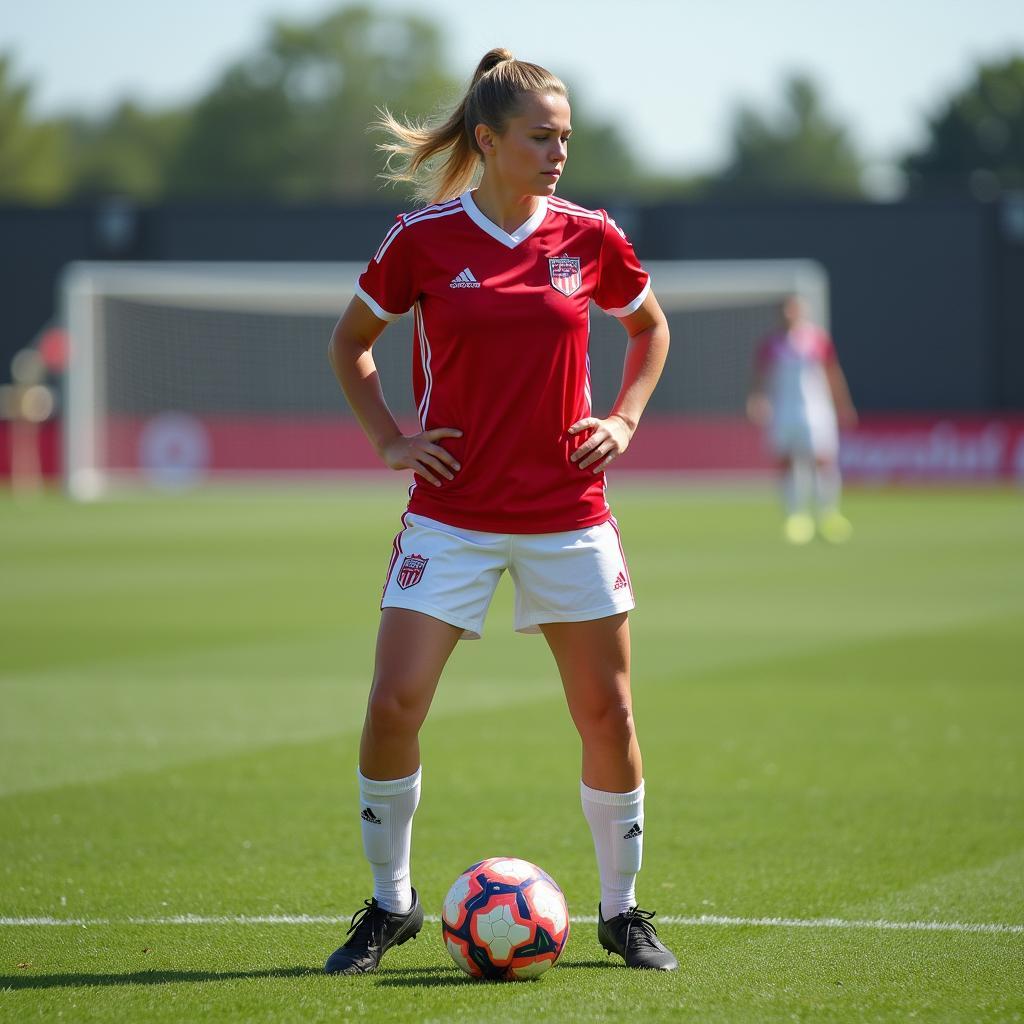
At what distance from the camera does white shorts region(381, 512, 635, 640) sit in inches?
184

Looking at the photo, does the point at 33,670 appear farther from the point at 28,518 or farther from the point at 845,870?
the point at 28,518

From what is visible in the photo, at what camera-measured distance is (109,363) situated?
32.8 m

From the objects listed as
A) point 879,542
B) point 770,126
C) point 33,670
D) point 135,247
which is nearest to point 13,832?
point 33,670

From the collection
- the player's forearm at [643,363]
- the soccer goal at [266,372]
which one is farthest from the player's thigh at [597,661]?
the soccer goal at [266,372]

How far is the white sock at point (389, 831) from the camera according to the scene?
477 centimetres

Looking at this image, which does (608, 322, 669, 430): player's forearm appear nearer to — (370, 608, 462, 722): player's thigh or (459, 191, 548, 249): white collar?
(459, 191, 548, 249): white collar

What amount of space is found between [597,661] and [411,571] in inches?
21.5

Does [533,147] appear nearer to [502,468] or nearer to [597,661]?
[502,468]

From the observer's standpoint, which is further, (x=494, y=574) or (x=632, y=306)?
(x=632, y=306)

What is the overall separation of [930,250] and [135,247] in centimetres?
1663

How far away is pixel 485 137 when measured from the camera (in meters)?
4.75

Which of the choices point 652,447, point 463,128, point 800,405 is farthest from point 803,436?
point 463,128

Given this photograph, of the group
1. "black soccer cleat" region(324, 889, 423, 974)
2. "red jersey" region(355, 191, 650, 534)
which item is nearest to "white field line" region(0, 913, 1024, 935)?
"black soccer cleat" region(324, 889, 423, 974)

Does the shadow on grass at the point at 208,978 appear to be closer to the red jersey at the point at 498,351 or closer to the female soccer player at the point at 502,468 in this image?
the female soccer player at the point at 502,468
